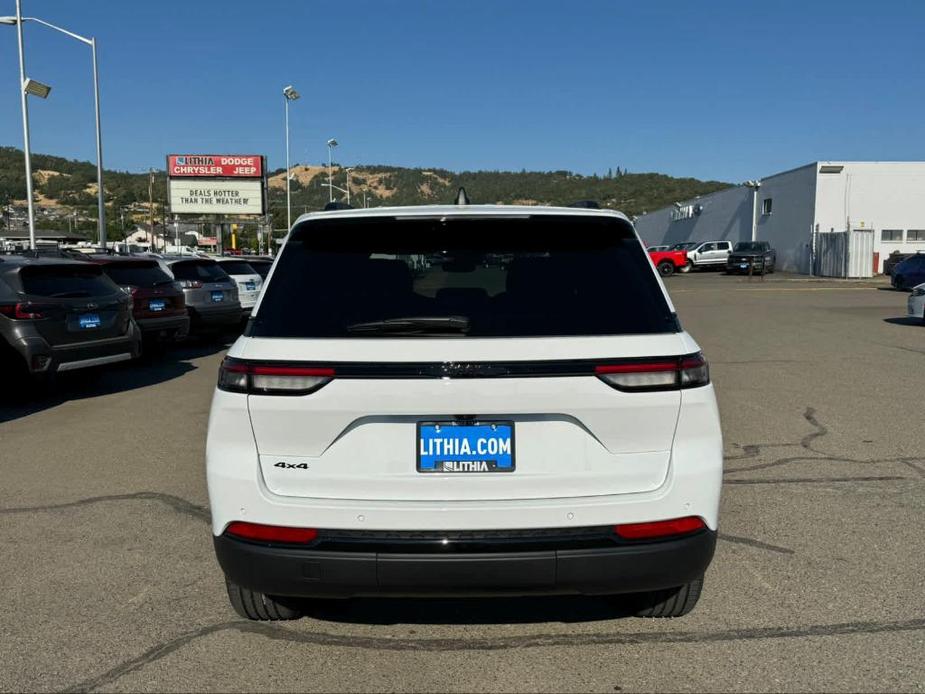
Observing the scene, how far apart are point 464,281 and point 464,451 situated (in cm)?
71

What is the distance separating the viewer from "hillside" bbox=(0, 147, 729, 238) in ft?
369

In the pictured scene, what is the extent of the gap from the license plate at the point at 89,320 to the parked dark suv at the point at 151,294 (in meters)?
2.28

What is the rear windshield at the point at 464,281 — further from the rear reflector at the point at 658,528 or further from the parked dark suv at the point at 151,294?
the parked dark suv at the point at 151,294

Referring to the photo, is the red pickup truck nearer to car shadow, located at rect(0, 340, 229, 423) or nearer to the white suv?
car shadow, located at rect(0, 340, 229, 423)

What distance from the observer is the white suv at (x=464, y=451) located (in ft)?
8.83

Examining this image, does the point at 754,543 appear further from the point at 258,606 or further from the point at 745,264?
the point at 745,264

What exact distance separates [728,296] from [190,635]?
25.7m

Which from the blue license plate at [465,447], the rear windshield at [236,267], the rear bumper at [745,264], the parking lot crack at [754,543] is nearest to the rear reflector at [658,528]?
the blue license plate at [465,447]

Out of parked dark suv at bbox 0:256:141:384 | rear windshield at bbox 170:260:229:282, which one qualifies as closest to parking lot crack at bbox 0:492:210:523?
parked dark suv at bbox 0:256:141:384

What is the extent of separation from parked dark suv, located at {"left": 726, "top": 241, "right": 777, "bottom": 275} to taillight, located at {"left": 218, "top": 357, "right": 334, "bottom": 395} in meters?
39.9

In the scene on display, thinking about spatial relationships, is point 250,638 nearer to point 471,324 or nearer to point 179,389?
point 471,324

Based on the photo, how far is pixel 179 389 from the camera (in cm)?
967

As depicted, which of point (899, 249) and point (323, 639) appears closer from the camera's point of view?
point (323, 639)

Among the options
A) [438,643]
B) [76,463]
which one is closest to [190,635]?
[438,643]
